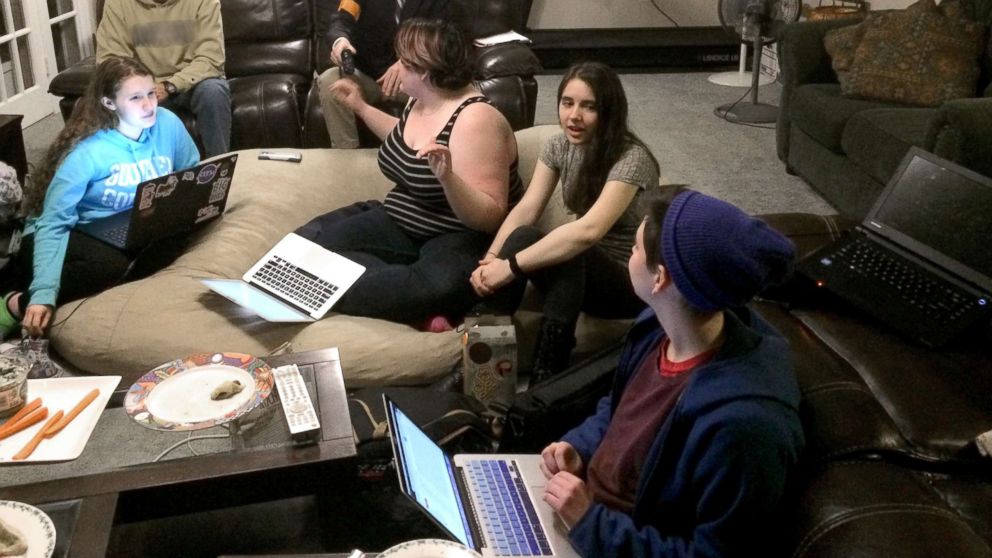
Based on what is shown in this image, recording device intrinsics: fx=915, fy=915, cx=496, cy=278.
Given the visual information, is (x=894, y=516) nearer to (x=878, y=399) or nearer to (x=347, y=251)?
(x=878, y=399)

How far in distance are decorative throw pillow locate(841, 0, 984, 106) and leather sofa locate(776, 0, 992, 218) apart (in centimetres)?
6

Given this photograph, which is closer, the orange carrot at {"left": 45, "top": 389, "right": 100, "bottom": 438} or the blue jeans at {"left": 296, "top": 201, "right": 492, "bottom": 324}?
the orange carrot at {"left": 45, "top": 389, "right": 100, "bottom": 438}

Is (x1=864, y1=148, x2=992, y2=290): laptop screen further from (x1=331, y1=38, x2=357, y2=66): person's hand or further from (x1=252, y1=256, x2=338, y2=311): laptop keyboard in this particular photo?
(x1=331, y1=38, x2=357, y2=66): person's hand

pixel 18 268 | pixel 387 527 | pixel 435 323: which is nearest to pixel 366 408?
pixel 387 527

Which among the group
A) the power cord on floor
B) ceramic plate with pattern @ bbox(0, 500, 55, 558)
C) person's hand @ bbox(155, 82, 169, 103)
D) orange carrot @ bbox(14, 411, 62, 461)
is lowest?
the power cord on floor

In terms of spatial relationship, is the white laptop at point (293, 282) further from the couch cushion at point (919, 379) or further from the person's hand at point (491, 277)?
the couch cushion at point (919, 379)

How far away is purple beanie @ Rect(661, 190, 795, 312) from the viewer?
1.26 m

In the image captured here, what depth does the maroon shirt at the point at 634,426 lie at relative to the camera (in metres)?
1.38

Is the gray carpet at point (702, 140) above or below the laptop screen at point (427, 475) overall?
below

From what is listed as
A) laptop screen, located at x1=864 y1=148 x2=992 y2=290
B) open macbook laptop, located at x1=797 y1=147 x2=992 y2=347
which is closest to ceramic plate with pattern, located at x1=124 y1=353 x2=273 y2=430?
open macbook laptop, located at x1=797 y1=147 x2=992 y2=347

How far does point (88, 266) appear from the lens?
255 centimetres

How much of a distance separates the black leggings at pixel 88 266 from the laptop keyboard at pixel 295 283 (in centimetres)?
39

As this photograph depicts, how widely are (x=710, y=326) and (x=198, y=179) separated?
1728 mm

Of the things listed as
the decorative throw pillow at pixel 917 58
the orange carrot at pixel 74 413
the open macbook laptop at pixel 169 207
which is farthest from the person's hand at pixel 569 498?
the decorative throw pillow at pixel 917 58
